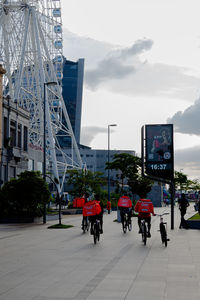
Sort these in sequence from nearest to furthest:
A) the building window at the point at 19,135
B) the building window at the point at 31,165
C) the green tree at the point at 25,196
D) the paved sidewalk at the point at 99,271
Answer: the paved sidewalk at the point at 99,271
the green tree at the point at 25,196
the building window at the point at 19,135
the building window at the point at 31,165

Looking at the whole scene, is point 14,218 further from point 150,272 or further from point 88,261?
point 150,272

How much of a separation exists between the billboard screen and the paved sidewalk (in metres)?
8.02

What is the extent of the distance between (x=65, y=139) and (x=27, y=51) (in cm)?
13037

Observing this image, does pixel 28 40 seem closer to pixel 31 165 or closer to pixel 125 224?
pixel 31 165

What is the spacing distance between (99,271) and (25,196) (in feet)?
73.4

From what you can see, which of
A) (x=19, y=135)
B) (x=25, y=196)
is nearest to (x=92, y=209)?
(x=25, y=196)

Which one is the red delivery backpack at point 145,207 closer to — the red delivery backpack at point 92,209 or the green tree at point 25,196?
the red delivery backpack at point 92,209

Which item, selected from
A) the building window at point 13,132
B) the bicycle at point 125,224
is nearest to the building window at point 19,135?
the building window at point 13,132

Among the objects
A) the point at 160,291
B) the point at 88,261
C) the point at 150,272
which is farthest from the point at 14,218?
the point at 160,291

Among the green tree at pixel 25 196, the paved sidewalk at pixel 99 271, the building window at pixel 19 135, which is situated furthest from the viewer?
the building window at pixel 19 135

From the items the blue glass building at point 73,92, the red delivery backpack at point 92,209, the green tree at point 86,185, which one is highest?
the blue glass building at point 73,92

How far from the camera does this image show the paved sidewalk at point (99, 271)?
345 inches

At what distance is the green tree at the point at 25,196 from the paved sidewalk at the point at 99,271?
47.5 ft

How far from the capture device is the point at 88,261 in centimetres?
1317
